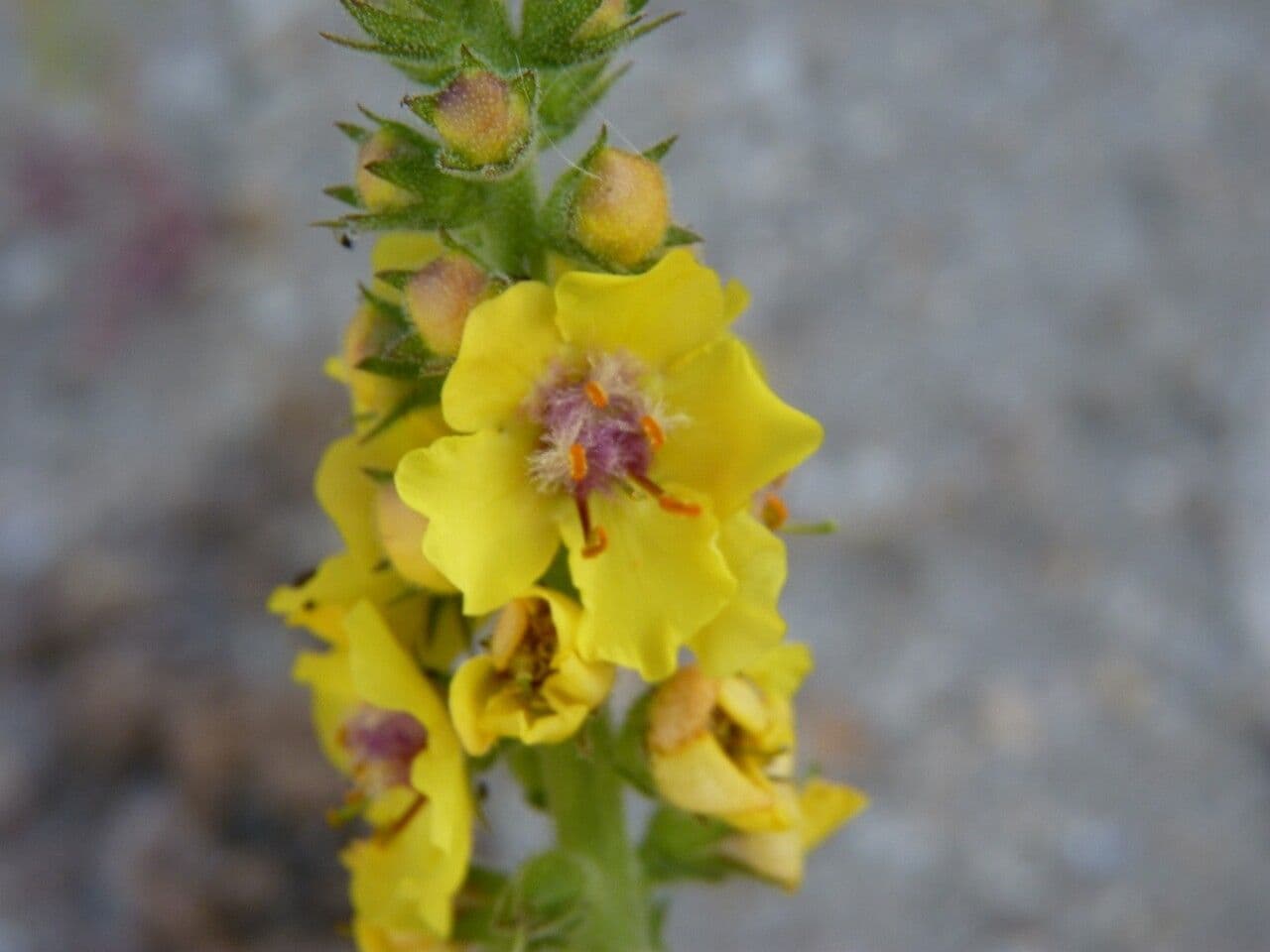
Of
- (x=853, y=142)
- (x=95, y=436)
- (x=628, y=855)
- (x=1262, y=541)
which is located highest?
(x=853, y=142)

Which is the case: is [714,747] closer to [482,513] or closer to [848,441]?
[482,513]

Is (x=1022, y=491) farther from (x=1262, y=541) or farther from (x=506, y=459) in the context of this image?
(x=506, y=459)

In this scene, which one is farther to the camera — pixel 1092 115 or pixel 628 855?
pixel 1092 115

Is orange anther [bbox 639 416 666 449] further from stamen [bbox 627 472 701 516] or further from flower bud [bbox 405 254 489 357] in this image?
flower bud [bbox 405 254 489 357]

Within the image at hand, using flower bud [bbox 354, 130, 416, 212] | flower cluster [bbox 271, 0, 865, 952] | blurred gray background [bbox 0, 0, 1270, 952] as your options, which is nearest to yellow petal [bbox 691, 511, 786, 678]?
flower cluster [bbox 271, 0, 865, 952]

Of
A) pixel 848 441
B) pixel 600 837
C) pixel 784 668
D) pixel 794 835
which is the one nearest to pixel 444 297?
pixel 784 668

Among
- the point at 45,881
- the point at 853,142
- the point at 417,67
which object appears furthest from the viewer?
the point at 853,142

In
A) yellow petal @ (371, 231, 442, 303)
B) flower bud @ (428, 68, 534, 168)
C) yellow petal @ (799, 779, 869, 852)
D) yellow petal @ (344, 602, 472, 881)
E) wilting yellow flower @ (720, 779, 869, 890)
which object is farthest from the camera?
yellow petal @ (799, 779, 869, 852)

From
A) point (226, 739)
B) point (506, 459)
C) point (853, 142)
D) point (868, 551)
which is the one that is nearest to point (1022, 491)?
point (868, 551)
